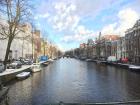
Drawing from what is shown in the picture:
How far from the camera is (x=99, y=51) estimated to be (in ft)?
570

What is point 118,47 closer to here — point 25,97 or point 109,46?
point 109,46

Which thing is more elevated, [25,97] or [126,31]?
[126,31]

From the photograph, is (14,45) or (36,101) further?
(14,45)

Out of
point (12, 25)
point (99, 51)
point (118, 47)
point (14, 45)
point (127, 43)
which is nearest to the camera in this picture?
point (12, 25)

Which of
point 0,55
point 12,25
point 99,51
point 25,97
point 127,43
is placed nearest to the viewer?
point 25,97

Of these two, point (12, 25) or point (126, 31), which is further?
point (126, 31)

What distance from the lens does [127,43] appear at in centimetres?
11588

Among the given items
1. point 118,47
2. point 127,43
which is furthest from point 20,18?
point 118,47

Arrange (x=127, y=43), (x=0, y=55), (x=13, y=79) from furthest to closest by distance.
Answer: (x=127, y=43), (x=0, y=55), (x=13, y=79)

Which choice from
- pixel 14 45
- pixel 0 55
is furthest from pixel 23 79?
pixel 14 45

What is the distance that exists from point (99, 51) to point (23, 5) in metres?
126

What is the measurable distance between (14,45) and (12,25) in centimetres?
5683

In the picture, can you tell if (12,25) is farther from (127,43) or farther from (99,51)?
(99,51)

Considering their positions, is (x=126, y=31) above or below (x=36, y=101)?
above
